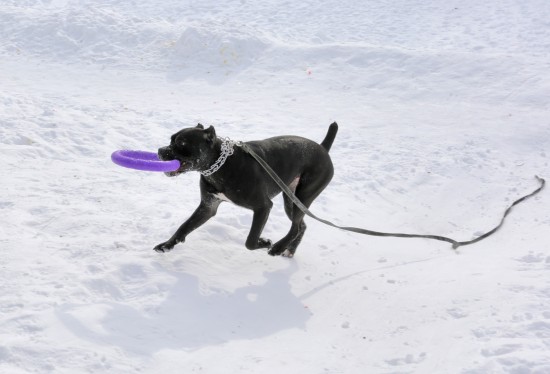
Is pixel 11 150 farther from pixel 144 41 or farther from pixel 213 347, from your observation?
pixel 144 41

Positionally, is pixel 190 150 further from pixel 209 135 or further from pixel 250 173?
pixel 250 173

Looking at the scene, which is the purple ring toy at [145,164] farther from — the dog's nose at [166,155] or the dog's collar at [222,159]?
the dog's collar at [222,159]

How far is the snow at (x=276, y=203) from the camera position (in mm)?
4242

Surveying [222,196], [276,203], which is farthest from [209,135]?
[276,203]

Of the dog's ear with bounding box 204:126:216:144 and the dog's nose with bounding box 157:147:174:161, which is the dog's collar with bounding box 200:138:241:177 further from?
the dog's nose with bounding box 157:147:174:161

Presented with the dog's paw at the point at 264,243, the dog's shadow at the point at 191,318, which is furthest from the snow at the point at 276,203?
the dog's paw at the point at 264,243

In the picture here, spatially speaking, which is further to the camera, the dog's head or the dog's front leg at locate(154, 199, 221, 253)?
the dog's front leg at locate(154, 199, 221, 253)

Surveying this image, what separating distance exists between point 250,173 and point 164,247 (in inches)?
36.2

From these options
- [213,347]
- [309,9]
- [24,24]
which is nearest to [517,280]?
[213,347]

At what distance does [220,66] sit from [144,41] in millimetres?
1870

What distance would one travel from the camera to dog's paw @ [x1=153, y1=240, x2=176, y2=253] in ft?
17.2

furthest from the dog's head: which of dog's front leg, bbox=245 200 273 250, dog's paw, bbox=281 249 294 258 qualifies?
dog's paw, bbox=281 249 294 258

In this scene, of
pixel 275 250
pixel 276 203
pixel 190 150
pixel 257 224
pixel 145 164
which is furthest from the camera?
pixel 276 203

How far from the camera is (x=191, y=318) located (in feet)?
14.8
